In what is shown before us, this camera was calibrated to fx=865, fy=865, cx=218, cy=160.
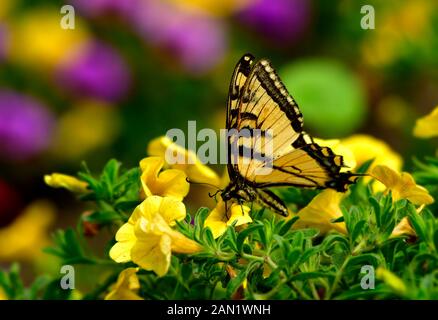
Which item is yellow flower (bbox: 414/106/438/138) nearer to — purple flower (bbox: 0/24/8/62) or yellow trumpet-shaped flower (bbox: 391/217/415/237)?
yellow trumpet-shaped flower (bbox: 391/217/415/237)

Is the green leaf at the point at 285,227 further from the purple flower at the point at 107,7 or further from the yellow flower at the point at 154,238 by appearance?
the purple flower at the point at 107,7

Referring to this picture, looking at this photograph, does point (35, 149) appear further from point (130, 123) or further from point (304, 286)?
point (304, 286)

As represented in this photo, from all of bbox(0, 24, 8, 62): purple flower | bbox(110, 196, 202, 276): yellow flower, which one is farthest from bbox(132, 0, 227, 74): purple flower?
bbox(110, 196, 202, 276): yellow flower

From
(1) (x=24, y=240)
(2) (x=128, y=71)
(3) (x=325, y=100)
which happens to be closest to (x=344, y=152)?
(1) (x=24, y=240)

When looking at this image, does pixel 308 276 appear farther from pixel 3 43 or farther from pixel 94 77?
pixel 3 43

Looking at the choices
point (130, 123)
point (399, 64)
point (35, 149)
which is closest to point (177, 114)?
point (130, 123)

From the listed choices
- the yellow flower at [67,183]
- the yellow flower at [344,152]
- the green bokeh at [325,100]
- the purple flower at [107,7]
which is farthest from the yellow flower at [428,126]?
the purple flower at [107,7]
